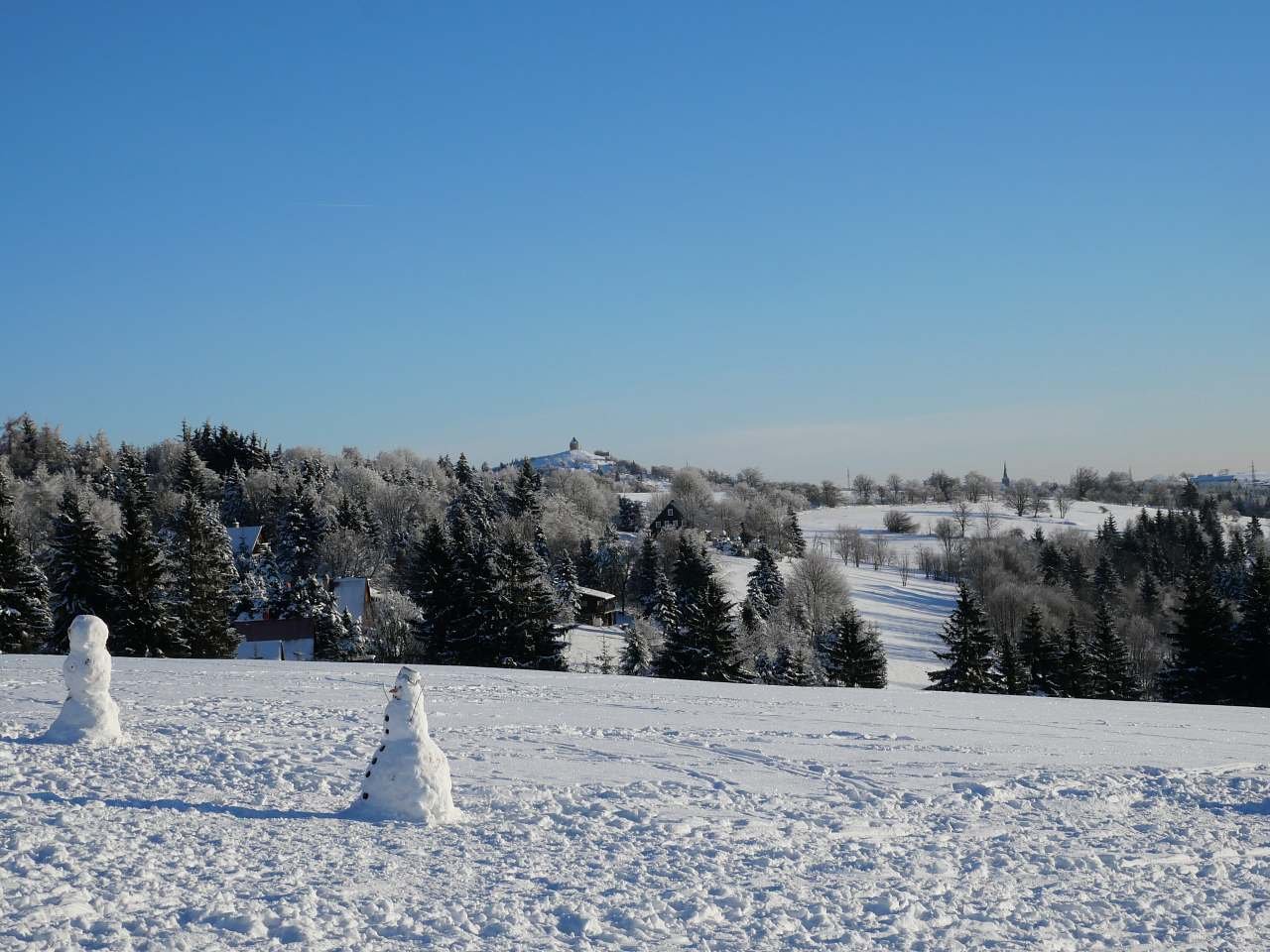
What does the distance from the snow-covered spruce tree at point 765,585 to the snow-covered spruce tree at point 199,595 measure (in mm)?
40565

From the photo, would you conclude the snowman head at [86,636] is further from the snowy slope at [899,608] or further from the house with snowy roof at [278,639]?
the snowy slope at [899,608]

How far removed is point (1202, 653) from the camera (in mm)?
36031

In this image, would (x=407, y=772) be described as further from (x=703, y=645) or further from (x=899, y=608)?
(x=899, y=608)

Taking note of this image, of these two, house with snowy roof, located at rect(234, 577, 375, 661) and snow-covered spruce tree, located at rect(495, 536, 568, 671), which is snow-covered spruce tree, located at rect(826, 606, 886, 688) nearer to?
snow-covered spruce tree, located at rect(495, 536, 568, 671)

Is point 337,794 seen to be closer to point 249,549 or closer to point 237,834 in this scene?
point 237,834

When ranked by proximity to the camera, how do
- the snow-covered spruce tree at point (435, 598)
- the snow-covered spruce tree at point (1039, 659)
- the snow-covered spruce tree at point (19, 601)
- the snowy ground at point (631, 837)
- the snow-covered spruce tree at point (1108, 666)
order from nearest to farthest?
the snowy ground at point (631, 837)
the snow-covered spruce tree at point (19, 601)
the snow-covered spruce tree at point (435, 598)
the snow-covered spruce tree at point (1108, 666)
the snow-covered spruce tree at point (1039, 659)

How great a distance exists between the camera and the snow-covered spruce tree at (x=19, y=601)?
31641 mm

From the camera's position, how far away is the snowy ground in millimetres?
6938

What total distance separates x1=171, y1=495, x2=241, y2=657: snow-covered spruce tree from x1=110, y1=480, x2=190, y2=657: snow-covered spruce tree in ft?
3.44

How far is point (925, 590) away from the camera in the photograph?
9888cm

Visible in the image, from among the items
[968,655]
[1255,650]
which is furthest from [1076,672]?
[1255,650]

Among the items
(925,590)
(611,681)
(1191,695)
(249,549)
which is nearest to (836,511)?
(925,590)

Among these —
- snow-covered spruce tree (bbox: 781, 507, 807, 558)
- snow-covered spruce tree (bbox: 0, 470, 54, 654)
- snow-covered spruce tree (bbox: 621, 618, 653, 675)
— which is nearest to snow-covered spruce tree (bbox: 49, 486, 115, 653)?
snow-covered spruce tree (bbox: 0, 470, 54, 654)

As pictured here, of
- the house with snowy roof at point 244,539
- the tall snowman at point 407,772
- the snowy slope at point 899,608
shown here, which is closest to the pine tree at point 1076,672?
the snowy slope at point 899,608
